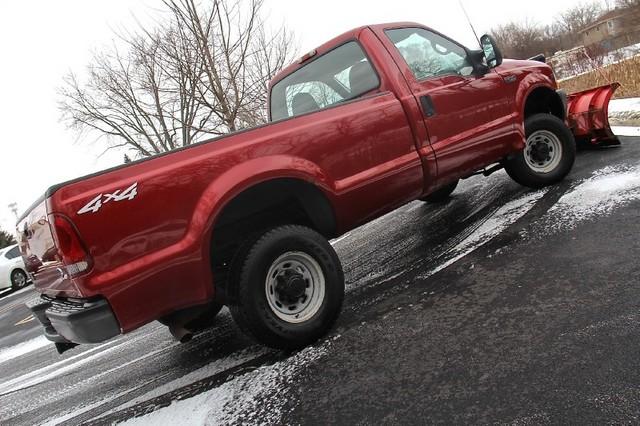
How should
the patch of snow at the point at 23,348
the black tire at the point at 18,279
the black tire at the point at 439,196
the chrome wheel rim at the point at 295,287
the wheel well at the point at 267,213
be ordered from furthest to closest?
the black tire at the point at 18,279 → the black tire at the point at 439,196 → the patch of snow at the point at 23,348 → the wheel well at the point at 267,213 → the chrome wheel rim at the point at 295,287

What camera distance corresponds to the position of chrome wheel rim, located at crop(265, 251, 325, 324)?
299 cm

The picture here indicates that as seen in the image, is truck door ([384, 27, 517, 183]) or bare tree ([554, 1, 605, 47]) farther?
bare tree ([554, 1, 605, 47])

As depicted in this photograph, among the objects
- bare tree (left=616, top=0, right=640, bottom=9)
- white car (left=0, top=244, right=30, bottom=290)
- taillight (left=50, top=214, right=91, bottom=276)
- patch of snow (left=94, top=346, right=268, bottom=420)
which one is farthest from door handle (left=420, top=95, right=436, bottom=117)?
bare tree (left=616, top=0, right=640, bottom=9)

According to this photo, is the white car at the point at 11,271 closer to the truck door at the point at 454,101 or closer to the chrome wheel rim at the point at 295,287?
the chrome wheel rim at the point at 295,287

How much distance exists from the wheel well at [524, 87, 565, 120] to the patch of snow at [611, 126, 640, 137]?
178 cm

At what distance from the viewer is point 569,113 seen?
611cm

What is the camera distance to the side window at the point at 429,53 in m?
3.97

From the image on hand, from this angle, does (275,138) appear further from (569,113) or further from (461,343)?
(569,113)

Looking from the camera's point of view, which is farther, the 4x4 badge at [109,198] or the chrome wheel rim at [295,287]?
the chrome wheel rim at [295,287]

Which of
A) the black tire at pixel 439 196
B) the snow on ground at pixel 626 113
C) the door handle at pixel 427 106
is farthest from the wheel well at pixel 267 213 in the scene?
the snow on ground at pixel 626 113

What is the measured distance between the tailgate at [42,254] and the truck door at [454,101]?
2.75m

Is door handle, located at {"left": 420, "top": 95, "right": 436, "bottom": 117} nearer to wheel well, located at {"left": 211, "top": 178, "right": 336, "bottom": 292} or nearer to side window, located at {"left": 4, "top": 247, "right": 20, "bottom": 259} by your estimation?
wheel well, located at {"left": 211, "top": 178, "right": 336, "bottom": 292}

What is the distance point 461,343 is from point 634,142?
4792 millimetres

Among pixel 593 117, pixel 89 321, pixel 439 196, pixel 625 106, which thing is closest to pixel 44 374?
pixel 89 321
